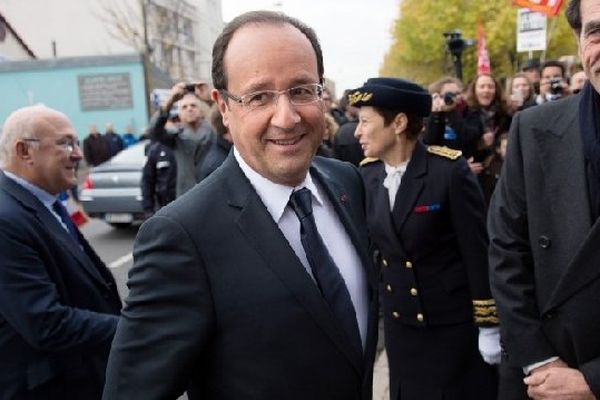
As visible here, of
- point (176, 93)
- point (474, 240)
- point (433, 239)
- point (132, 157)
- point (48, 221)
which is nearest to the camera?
point (48, 221)

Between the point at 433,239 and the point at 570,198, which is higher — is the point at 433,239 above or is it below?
below

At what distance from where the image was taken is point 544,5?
6.62m

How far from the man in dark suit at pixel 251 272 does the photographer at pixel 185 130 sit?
412cm

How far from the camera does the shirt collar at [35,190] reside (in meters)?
2.40

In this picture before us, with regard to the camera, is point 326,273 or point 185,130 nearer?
point 326,273

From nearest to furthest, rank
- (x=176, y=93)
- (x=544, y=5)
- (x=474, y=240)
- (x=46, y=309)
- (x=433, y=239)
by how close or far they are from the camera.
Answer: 1. (x=46, y=309)
2. (x=474, y=240)
3. (x=433, y=239)
4. (x=176, y=93)
5. (x=544, y=5)

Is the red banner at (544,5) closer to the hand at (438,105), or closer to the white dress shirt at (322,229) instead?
the hand at (438,105)

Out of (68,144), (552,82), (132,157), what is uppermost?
(552,82)

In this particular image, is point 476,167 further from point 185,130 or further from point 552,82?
point 185,130

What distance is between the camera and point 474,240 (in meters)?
2.67

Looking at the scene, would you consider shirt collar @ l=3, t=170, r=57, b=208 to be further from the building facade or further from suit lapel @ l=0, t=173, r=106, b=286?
the building facade

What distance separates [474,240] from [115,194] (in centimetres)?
759

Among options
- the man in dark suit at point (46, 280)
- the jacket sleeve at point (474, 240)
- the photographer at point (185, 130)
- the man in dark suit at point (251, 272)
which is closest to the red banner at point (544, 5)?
the photographer at point (185, 130)

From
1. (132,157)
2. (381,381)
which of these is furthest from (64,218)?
(132,157)
